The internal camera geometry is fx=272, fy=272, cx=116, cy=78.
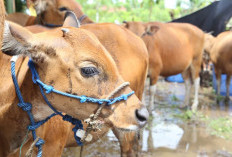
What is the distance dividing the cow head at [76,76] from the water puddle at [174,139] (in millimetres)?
2766

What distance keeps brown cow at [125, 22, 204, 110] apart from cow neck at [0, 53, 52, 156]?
15.8 ft

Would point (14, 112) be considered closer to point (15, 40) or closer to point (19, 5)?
point (15, 40)

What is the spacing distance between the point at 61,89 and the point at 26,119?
1.27 ft

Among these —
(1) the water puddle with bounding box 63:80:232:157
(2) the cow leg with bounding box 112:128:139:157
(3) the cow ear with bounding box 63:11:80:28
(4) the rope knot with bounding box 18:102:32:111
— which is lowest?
(1) the water puddle with bounding box 63:80:232:157

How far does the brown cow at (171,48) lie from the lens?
268 inches

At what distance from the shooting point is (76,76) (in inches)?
80.2

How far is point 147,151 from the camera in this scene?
5094mm

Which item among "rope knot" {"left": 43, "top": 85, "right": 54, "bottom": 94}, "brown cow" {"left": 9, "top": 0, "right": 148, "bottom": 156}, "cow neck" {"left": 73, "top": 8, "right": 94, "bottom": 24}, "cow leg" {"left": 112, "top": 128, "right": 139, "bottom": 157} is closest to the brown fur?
"cow neck" {"left": 73, "top": 8, "right": 94, "bottom": 24}

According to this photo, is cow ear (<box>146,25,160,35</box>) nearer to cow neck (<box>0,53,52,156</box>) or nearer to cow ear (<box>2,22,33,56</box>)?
cow neck (<box>0,53,52,156</box>)

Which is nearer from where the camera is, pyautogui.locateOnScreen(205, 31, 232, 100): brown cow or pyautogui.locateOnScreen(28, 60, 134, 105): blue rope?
pyautogui.locateOnScreen(28, 60, 134, 105): blue rope

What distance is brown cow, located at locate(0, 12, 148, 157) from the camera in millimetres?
2025

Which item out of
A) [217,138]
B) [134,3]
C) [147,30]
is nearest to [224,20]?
[147,30]

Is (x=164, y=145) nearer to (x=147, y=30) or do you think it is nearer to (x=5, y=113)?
(x=147, y=30)

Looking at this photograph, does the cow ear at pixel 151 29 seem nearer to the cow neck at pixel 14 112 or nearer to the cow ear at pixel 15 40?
the cow neck at pixel 14 112
